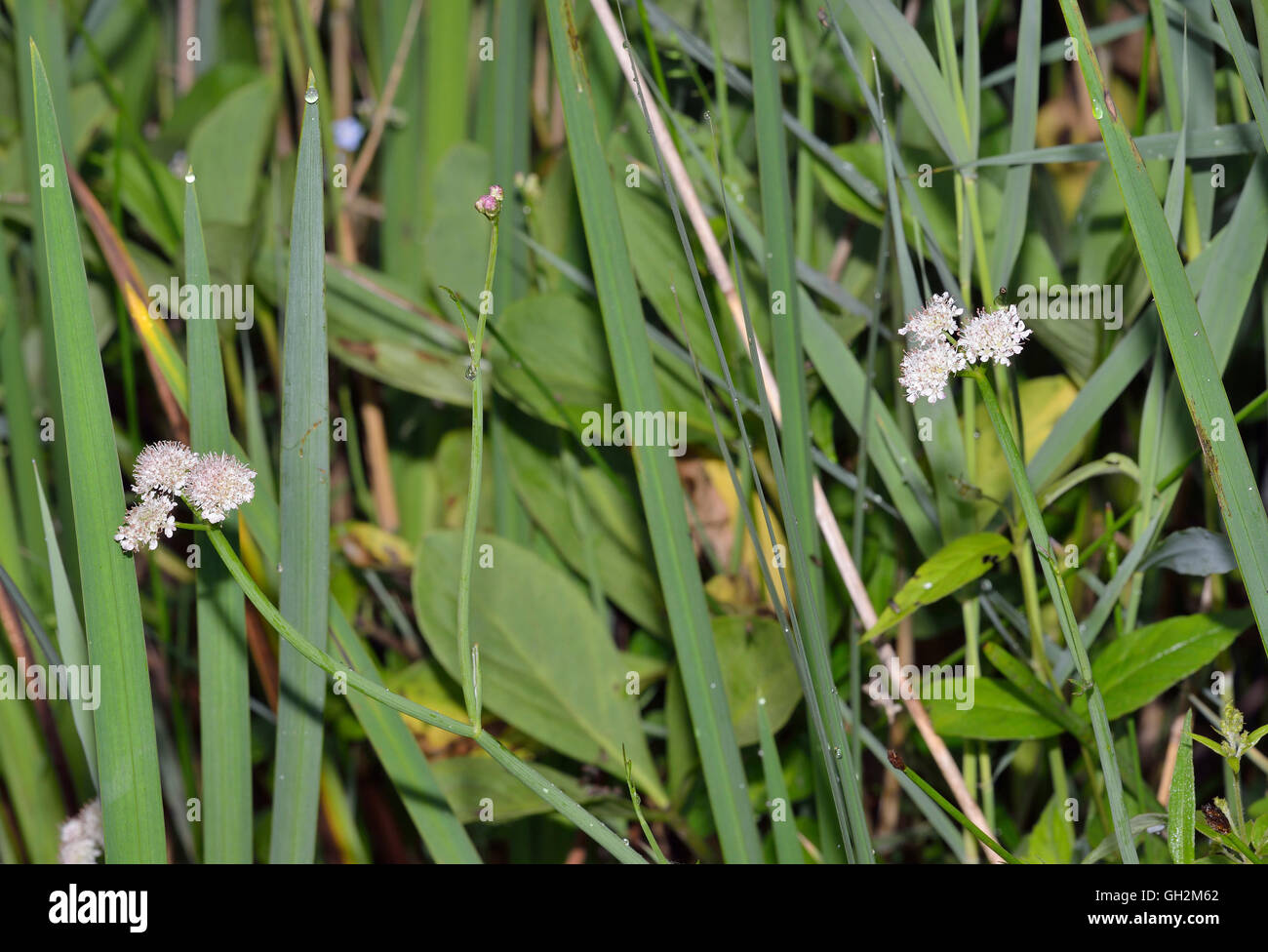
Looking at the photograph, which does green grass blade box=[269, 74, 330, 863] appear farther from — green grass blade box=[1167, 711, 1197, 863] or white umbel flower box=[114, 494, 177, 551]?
green grass blade box=[1167, 711, 1197, 863]

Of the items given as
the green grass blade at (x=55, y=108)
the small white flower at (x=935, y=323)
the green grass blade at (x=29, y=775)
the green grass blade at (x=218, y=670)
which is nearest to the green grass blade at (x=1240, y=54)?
the small white flower at (x=935, y=323)

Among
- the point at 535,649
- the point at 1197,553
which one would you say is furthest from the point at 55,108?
the point at 1197,553

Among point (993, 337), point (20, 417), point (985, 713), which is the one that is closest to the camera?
point (993, 337)

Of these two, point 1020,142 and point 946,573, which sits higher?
point 1020,142

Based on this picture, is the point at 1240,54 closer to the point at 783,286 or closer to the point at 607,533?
the point at 783,286

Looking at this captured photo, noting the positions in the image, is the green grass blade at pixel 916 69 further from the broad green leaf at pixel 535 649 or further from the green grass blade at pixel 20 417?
the green grass blade at pixel 20 417

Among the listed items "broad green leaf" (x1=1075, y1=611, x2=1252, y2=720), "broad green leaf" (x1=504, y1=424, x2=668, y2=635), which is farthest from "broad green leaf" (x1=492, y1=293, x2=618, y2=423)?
"broad green leaf" (x1=1075, y1=611, x2=1252, y2=720)
